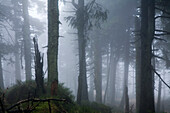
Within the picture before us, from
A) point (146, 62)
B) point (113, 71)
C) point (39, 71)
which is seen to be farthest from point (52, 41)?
point (113, 71)

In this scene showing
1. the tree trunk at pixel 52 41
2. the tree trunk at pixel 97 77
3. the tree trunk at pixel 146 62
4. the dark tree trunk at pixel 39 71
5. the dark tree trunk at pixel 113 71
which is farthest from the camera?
the dark tree trunk at pixel 113 71

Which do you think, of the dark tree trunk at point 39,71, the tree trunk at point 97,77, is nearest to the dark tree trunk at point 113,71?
the tree trunk at point 97,77

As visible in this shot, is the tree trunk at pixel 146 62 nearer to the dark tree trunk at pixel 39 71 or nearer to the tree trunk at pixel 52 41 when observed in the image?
the tree trunk at pixel 52 41

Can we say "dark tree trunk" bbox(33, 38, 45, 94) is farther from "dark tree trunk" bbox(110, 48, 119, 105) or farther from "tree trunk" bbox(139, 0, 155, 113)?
"dark tree trunk" bbox(110, 48, 119, 105)

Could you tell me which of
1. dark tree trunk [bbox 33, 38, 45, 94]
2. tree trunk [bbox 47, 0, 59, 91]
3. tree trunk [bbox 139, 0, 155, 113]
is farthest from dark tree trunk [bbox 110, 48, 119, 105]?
dark tree trunk [bbox 33, 38, 45, 94]

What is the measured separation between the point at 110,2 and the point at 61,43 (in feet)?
75.1

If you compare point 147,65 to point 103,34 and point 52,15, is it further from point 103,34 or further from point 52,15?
point 103,34

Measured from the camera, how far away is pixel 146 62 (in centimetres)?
Result: 765

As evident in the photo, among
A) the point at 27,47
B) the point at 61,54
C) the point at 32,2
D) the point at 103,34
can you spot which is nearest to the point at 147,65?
the point at 103,34

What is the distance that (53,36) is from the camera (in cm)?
677

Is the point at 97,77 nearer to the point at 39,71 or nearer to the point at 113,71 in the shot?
the point at 113,71

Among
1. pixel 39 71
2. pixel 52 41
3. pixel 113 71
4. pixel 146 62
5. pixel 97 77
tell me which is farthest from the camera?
pixel 113 71

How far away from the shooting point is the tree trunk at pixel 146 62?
24.7ft

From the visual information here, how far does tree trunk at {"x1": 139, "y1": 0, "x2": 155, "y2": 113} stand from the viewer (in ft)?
24.7
